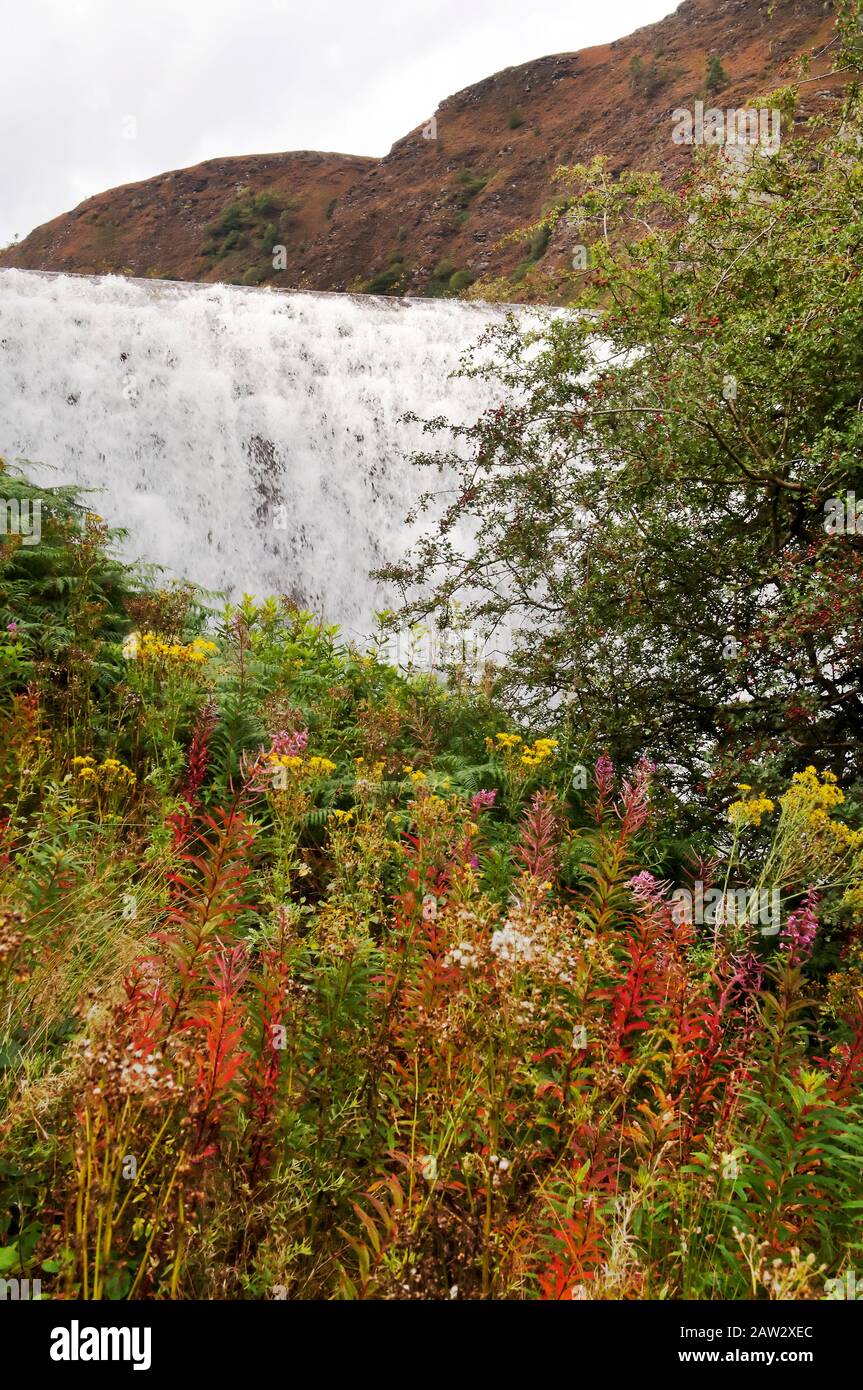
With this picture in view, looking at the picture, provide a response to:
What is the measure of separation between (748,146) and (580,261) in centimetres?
208

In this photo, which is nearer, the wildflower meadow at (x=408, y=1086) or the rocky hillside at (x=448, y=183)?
the wildflower meadow at (x=408, y=1086)

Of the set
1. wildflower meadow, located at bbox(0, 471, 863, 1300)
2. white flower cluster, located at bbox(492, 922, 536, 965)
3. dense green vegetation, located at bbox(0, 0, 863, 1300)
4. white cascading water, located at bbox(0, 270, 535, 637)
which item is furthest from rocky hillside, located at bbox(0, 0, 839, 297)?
white flower cluster, located at bbox(492, 922, 536, 965)

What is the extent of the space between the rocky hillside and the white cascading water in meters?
24.5

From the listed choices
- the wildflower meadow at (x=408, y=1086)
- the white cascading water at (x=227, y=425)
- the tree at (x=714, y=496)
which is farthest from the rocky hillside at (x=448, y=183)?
the wildflower meadow at (x=408, y=1086)

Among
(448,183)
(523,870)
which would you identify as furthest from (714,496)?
(448,183)

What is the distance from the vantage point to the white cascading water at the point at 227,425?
12.3 metres

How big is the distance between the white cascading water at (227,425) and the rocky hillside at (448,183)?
2449cm

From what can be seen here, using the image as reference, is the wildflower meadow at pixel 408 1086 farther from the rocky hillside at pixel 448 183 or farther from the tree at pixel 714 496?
the rocky hillside at pixel 448 183

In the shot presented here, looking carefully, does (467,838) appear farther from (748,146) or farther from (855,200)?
(748,146)

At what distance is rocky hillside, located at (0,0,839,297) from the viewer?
38.7 m

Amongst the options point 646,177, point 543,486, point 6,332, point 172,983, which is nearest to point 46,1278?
point 172,983

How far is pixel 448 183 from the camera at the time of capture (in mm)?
46906

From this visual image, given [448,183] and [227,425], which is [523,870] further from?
[448,183]

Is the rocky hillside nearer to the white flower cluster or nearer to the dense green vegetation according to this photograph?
the dense green vegetation
